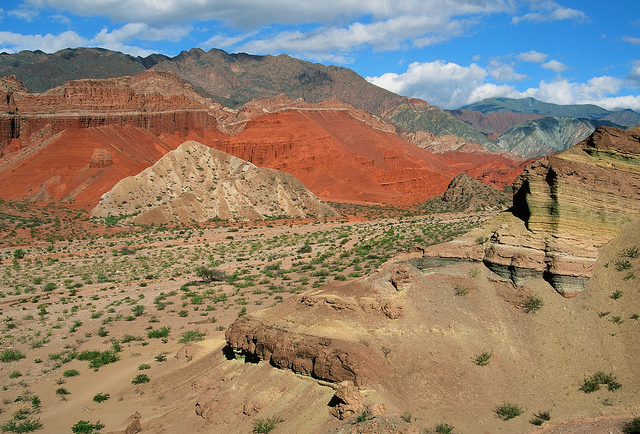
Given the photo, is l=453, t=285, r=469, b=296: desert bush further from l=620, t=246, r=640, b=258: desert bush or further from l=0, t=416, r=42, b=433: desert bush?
l=0, t=416, r=42, b=433: desert bush

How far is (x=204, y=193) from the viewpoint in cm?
5325

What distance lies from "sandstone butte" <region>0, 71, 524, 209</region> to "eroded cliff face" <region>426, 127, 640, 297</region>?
58.0 metres

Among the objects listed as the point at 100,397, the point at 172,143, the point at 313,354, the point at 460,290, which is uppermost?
the point at 172,143

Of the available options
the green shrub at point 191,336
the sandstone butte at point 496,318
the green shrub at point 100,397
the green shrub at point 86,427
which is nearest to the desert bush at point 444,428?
the sandstone butte at point 496,318

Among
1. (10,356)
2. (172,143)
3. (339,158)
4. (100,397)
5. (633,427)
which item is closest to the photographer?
(633,427)

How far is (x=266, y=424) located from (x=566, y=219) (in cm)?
756

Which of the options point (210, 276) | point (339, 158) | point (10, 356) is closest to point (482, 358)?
point (10, 356)

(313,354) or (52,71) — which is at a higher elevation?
(52,71)

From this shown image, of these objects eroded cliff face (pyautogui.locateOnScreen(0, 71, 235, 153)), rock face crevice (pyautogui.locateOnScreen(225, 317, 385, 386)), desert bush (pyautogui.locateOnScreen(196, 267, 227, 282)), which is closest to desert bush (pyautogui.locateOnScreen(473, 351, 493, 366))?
rock face crevice (pyautogui.locateOnScreen(225, 317, 385, 386))

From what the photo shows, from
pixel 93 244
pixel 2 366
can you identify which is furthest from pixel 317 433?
A: pixel 93 244

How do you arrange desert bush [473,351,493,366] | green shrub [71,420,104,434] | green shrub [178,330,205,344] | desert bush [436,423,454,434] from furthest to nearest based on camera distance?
1. green shrub [178,330,205,344]
2. green shrub [71,420,104,434]
3. desert bush [473,351,493,366]
4. desert bush [436,423,454,434]

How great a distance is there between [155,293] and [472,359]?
17.2 metres

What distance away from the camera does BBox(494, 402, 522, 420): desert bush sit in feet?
27.0

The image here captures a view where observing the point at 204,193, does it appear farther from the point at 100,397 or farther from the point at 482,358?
the point at 482,358
